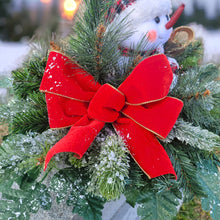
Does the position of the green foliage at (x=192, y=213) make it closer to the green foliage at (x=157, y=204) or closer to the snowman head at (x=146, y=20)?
the green foliage at (x=157, y=204)

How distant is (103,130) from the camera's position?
1.45ft

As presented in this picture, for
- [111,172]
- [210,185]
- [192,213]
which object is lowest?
[192,213]

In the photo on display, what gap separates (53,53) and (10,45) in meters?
0.63

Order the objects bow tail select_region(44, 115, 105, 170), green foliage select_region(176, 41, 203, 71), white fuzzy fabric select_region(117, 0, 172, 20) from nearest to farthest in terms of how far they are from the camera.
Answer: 1. bow tail select_region(44, 115, 105, 170)
2. white fuzzy fabric select_region(117, 0, 172, 20)
3. green foliage select_region(176, 41, 203, 71)

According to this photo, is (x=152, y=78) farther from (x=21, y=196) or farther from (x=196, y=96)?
(x=21, y=196)

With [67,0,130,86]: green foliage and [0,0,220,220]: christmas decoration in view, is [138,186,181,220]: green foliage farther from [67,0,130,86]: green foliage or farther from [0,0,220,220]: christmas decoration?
[67,0,130,86]: green foliage

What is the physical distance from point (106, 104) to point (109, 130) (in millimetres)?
60

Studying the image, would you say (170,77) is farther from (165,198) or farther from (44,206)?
(44,206)

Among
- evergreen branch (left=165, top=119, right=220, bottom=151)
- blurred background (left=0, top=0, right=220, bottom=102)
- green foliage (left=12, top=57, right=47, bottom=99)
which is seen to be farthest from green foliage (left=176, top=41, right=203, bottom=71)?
green foliage (left=12, top=57, right=47, bottom=99)

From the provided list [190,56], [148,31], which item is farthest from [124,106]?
[190,56]

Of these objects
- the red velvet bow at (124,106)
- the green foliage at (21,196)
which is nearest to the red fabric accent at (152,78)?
the red velvet bow at (124,106)

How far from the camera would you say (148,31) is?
0.45 m

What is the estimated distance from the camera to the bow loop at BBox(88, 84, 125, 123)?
1.28 ft

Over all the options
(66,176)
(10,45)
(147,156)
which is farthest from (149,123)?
(10,45)
